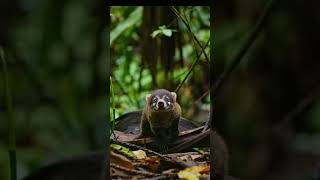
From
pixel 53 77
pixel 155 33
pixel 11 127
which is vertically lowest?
pixel 11 127

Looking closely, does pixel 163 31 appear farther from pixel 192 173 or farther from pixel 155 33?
pixel 192 173

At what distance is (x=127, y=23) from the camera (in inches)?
91.2

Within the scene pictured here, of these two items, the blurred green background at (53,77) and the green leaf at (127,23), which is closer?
the blurred green background at (53,77)

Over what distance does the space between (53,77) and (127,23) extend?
309mm

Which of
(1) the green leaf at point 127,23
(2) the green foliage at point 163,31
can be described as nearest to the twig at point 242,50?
(2) the green foliage at point 163,31

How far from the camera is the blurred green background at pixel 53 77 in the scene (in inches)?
86.4

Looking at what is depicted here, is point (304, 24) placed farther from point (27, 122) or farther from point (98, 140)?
point (27, 122)

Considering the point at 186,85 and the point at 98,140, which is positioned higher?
the point at 186,85

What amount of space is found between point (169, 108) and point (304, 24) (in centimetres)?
50

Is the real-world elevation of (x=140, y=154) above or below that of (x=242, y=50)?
below

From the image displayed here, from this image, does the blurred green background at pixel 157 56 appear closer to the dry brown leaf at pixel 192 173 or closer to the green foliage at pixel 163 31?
the green foliage at pixel 163 31

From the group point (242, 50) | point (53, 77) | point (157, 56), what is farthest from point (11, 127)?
point (242, 50)

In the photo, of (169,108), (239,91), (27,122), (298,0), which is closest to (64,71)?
(27,122)

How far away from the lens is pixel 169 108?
2170 millimetres
